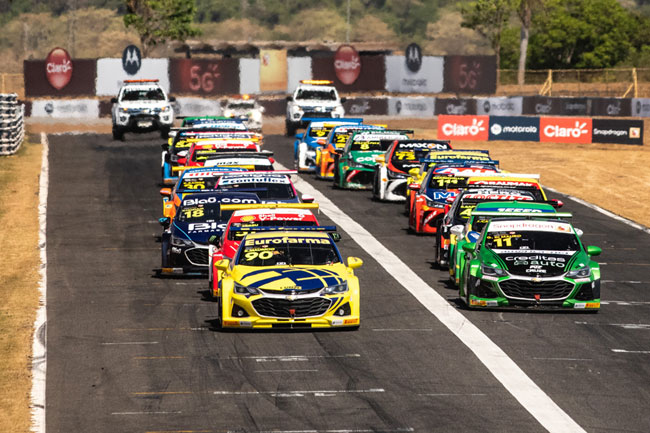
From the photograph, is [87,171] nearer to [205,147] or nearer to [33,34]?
[205,147]

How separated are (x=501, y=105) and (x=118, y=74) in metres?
20.8

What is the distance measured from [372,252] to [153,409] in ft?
42.3

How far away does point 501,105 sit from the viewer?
68.3 meters

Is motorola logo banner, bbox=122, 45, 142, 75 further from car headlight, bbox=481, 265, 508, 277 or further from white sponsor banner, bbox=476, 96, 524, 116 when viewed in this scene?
car headlight, bbox=481, 265, 508, 277

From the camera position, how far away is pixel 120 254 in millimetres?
25859

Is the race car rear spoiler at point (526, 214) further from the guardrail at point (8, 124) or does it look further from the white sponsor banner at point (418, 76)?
the white sponsor banner at point (418, 76)

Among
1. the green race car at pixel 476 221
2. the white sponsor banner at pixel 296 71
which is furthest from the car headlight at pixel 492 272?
the white sponsor banner at pixel 296 71

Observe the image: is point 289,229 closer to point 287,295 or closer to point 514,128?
point 287,295

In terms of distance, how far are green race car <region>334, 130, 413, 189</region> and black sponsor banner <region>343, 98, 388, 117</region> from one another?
93.0ft

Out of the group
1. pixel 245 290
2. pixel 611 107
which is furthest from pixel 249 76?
pixel 245 290

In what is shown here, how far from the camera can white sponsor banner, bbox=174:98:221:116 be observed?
2564 inches

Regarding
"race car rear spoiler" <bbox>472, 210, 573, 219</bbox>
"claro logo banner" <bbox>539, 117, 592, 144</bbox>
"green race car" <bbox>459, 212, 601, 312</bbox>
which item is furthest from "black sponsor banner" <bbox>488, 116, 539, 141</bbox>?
"green race car" <bbox>459, 212, 601, 312</bbox>

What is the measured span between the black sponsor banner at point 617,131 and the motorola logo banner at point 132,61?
2694cm

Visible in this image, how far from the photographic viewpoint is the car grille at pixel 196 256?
22047mm
